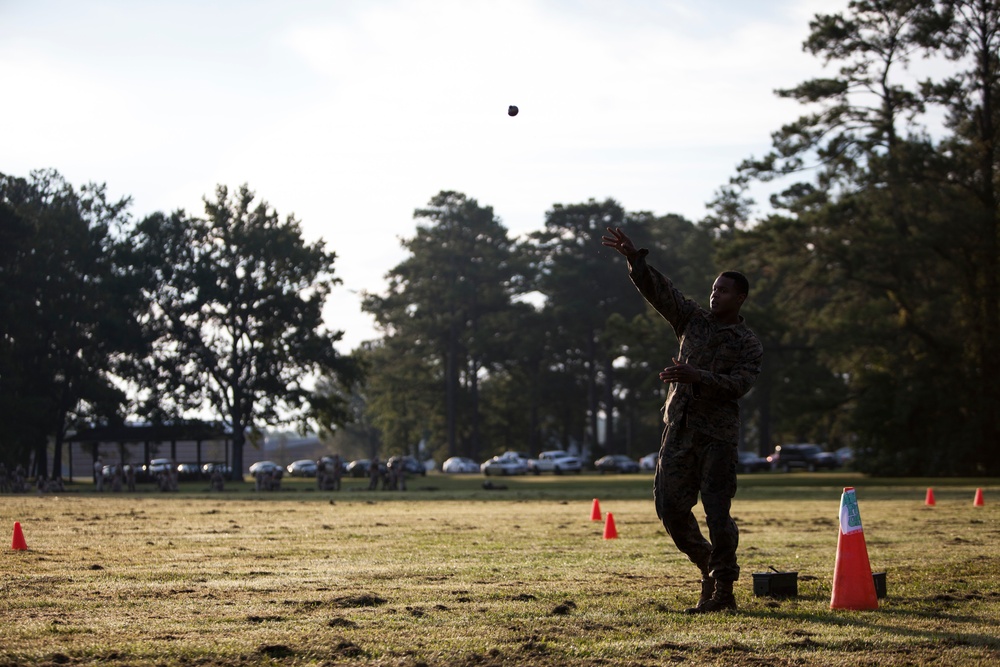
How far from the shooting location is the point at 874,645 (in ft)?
23.5

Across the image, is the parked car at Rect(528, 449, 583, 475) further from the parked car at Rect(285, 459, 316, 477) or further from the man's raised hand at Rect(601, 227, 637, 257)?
the man's raised hand at Rect(601, 227, 637, 257)

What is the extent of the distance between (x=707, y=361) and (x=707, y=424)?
0.47 meters

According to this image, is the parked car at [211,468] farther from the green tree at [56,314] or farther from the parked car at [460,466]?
the parked car at [460,466]

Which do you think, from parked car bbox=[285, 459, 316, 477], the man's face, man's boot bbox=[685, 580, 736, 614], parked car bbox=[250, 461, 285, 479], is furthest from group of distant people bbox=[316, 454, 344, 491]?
parked car bbox=[285, 459, 316, 477]

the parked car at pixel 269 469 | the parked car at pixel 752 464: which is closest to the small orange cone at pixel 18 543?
the parked car at pixel 269 469

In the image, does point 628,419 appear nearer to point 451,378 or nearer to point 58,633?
point 451,378

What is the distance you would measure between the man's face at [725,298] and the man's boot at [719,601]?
6.50 feet

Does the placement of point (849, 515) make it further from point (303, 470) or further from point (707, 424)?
point (303, 470)

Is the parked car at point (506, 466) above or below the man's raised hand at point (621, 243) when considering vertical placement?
below

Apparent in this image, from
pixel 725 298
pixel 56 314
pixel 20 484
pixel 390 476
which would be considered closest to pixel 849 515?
pixel 725 298

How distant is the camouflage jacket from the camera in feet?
29.6

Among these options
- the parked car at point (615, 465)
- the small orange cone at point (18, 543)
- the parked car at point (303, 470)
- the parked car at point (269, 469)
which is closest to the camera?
the small orange cone at point (18, 543)

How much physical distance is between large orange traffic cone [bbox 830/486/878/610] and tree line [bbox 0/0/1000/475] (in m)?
27.1

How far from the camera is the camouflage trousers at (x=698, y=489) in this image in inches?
353
